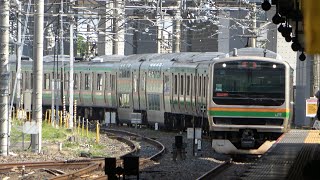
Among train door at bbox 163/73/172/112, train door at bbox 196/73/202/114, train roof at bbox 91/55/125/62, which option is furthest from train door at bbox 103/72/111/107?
train door at bbox 196/73/202/114

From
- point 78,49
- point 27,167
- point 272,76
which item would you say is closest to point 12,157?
point 27,167

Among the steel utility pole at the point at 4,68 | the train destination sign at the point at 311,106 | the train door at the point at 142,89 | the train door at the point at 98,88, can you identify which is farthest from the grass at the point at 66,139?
the train door at the point at 98,88

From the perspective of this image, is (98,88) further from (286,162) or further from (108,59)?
(286,162)

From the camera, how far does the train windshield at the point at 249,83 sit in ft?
55.9

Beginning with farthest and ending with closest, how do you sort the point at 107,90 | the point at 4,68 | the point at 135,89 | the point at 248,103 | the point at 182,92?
the point at 107,90 < the point at 135,89 < the point at 182,92 < the point at 248,103 < the point at 4,68

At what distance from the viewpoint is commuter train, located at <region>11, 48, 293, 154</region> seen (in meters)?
16.8

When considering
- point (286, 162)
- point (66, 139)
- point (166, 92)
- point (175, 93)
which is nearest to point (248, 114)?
point (66, 139)

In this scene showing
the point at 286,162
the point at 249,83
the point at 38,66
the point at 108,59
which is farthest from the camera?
the point at 108,59

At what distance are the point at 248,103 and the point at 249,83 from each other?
0.62 m

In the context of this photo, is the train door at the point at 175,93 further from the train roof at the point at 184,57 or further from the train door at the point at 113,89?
the train door at the point at 113,89

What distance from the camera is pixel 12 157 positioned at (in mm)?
16812

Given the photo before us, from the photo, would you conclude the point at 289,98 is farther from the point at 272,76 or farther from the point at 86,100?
the point at 86,100

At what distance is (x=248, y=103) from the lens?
16875 mm

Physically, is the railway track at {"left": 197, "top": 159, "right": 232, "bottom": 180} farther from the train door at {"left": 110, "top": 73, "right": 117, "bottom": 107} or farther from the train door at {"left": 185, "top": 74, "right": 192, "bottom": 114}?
the train door at {"left": 110, "top": 73, "right": 117, "bottom": 107}
